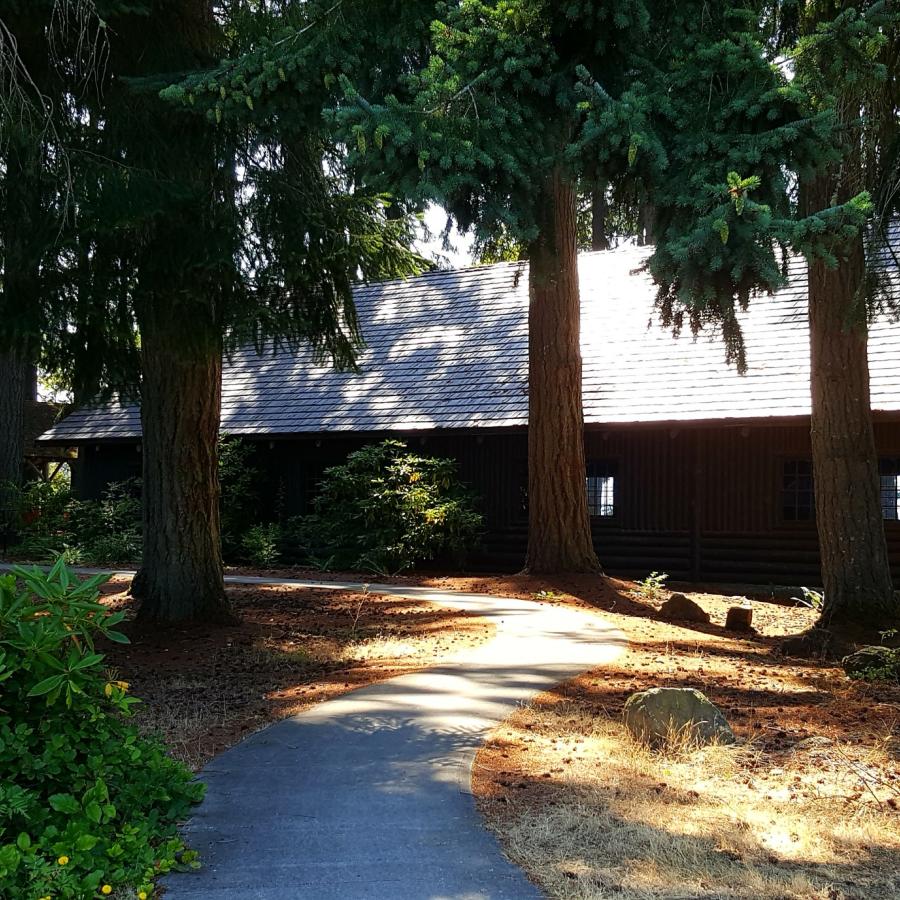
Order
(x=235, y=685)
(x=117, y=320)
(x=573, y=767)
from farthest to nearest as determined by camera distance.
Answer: (x=117, y=320), (x=235, y=685), (x=573, y=767)

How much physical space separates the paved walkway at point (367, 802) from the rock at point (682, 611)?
14.3 ft

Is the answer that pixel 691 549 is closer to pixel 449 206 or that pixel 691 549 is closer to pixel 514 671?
pixel 514 671

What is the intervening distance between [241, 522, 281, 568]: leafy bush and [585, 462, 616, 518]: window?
21.1ft

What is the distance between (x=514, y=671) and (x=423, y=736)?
2.26m

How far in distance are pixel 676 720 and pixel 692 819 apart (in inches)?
55.2

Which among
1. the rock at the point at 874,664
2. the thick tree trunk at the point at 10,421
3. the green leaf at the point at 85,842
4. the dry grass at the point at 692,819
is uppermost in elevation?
the thick tree trunk at the point at 10,421

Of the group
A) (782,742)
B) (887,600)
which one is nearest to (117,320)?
(782,742)

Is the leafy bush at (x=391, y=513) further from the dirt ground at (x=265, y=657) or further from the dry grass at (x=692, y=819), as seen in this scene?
the dry grass at (x=692, y=819)

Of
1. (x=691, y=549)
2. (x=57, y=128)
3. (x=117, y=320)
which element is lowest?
(x=691, y=549)

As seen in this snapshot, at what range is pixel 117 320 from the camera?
9.20m

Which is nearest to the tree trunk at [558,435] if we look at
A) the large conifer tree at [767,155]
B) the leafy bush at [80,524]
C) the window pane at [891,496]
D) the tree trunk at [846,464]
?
the tree trunk at [846,464]

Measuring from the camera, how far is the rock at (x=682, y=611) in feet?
41.3

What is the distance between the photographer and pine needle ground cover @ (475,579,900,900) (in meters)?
4.32

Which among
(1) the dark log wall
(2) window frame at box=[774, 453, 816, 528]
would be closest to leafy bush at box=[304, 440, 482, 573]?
(1) the dark log wall
